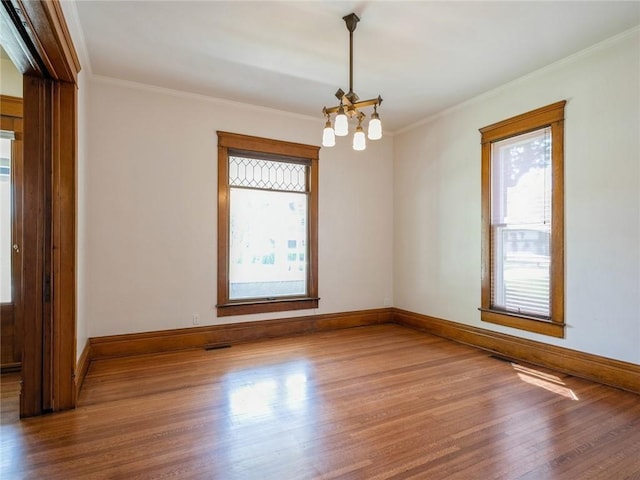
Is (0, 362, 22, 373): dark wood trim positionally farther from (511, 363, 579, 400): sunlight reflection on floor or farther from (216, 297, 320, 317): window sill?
(511, 363, 579, 400): sunlight reflection on floor

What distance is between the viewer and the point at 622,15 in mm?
2760

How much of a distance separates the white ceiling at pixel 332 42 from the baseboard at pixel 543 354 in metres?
2.89

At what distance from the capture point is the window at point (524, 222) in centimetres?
351

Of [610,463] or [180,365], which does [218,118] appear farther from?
[610,463]

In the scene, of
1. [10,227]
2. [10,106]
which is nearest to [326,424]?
[10,227]

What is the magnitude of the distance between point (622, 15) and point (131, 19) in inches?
156

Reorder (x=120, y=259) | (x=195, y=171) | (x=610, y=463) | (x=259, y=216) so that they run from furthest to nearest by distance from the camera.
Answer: (x=259, y=216)
(x=195, y=171)
(x=120, y=259)
(x=610, y=463)

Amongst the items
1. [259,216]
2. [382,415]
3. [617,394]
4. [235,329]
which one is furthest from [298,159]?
[617,394]

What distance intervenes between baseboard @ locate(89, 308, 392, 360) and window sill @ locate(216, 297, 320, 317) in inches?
5.7

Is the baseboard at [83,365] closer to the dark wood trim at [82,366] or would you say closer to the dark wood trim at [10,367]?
the dark wood trim at [82,366]

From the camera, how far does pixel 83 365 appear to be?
3.20m

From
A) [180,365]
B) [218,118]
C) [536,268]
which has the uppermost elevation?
[218,118]

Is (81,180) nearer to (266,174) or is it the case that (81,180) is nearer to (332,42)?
(266,174)

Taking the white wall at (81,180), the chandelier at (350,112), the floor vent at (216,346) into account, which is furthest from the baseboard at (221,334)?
the chandelier at (350,112)
